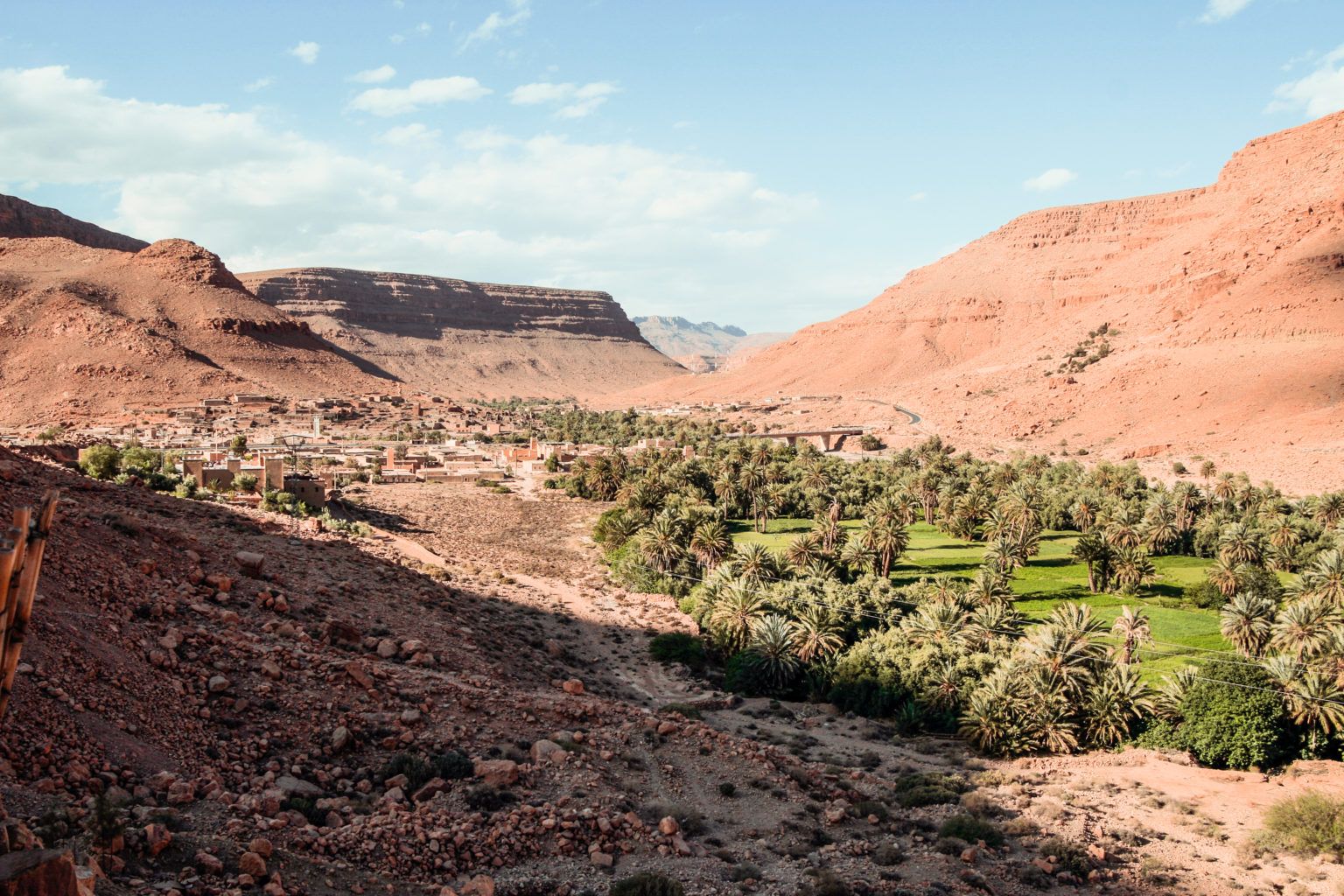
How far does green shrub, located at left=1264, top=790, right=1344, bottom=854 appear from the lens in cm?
1517

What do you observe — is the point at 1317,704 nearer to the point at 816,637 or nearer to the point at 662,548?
the point at 816,637

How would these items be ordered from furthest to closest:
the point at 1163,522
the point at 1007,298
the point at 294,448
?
the point at 1007,298
the point at 294,448
the point at 1163,522

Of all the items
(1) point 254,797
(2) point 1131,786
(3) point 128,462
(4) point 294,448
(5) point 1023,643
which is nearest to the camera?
(1) point 254,797

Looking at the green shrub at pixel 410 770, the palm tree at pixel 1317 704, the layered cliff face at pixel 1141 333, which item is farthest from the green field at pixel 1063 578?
the layered cliff face at pixel 1141 333

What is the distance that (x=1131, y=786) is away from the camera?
1852cm

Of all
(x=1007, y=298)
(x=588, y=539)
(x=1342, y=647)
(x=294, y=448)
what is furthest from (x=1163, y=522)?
(x=1007, y=298)

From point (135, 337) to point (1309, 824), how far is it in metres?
106

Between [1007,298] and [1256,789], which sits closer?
[1256,789]

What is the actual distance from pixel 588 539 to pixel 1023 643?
1022 inches

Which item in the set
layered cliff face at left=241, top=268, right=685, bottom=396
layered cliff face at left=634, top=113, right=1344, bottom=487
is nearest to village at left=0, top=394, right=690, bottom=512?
layered cliff face at left=634, top=113, right=1344, bottom=487

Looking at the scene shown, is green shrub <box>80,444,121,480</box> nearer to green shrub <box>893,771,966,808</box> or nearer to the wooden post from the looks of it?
green shrub <box>893,771,966,808</box>

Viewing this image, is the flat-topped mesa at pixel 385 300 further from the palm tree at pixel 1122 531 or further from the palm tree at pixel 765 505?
the palm tree at pixel 1122 531

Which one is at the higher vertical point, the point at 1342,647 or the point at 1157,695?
the point at 1342,647

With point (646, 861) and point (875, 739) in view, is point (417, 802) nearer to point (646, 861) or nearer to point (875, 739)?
point (646, 861)
